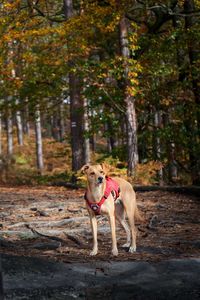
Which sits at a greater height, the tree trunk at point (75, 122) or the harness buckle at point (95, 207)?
the tree trunk at point (75, 122)

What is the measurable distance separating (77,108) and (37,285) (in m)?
13.9

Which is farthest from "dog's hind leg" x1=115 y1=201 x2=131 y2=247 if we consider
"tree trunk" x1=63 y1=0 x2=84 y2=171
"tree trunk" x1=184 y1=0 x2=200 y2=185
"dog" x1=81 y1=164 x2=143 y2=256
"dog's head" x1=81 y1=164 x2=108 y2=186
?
"tree trunk" x1=63 y1=0 x2=84 y2=171

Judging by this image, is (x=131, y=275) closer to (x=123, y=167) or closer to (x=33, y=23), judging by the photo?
(x=123, y=167)

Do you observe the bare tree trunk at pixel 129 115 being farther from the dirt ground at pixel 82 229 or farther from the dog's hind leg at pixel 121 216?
the dog's hind leg at pixel 121 216

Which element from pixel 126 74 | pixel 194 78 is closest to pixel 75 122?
pixel 126 74

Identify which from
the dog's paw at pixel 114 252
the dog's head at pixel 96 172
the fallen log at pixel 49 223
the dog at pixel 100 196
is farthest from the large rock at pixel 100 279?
the fallen log at pixel 49 223

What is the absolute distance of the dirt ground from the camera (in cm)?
827

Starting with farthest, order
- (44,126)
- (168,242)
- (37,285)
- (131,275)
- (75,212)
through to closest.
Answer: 1. (44,126)
2. (75,212)
3. (168,242)
4. (131,275)
5. (37,285)

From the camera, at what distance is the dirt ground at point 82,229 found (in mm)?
8266

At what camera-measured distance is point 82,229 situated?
10.1 m

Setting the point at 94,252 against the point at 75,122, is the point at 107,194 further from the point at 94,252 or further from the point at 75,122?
the point at 75,122

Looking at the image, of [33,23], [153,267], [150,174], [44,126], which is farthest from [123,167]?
[44,126]

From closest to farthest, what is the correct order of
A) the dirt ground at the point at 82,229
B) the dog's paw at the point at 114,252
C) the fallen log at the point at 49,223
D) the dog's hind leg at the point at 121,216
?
the dog's paw at the point at 114,252, the dirt ground at the point at 82,229, the dog's hind leg at the point at 121,216, the fallen log at the point at 49,223

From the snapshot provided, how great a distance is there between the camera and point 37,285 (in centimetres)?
616
